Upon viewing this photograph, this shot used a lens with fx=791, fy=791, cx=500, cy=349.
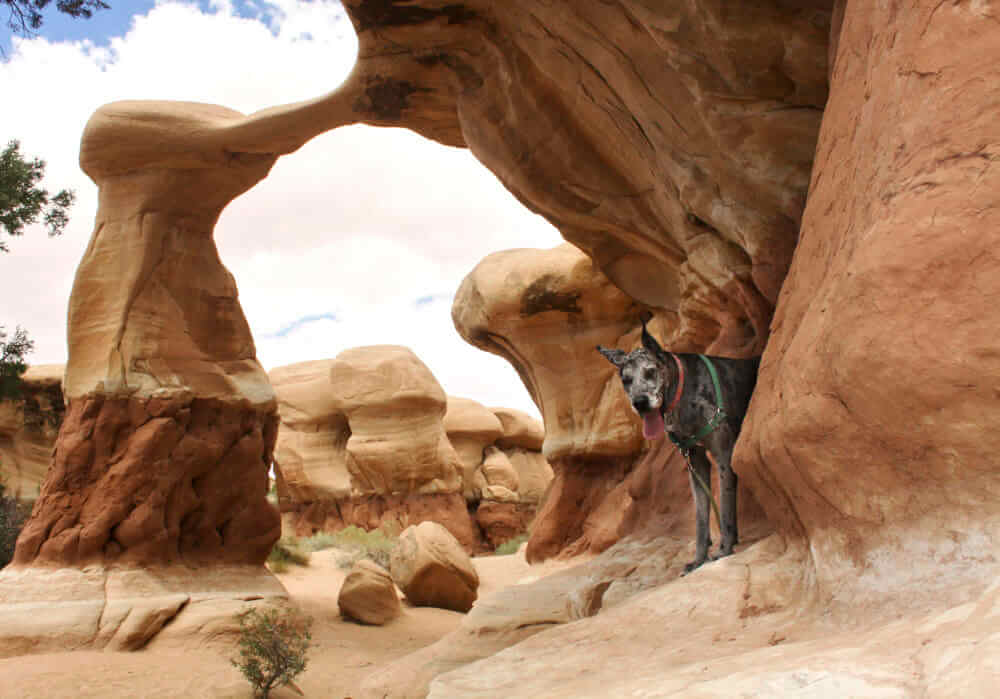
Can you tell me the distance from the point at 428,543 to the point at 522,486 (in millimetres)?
18791

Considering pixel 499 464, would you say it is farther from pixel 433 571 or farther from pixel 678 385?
pixel 678 385

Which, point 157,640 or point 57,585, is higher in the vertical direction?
point 57,585

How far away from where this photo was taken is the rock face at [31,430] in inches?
758

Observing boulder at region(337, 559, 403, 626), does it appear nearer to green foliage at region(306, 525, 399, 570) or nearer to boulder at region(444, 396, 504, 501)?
green foliage at region(306, 525, 399, 570)

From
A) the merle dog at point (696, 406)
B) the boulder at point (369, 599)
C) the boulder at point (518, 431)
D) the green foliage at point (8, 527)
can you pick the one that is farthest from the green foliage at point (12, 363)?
the boulder at point (518, 431)

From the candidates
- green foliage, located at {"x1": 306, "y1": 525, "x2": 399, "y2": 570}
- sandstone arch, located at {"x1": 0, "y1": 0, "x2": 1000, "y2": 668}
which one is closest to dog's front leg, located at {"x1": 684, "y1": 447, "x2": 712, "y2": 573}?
sandstone arch, located at {"x1": 0, "y1": 0, "x2": 1000, "y2": 668}

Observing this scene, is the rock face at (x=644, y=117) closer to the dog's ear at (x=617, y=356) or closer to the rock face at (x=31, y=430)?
the dog's ear at (x=617, y=356)

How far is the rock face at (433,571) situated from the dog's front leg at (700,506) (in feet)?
25.6

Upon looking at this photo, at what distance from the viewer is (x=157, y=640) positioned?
886cm

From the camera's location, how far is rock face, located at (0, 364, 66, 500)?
19.2 m

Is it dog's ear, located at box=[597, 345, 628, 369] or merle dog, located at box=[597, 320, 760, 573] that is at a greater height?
dog's ear, located at box=[597, 345, 628, 369]

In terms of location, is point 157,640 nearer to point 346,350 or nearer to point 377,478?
point 377,478

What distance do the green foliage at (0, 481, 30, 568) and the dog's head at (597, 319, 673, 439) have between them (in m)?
11.8

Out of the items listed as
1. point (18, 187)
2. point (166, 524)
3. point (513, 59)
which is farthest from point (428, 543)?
point (18, 187)
